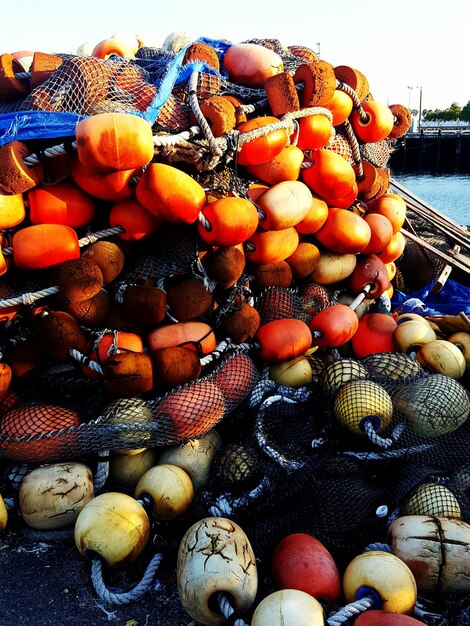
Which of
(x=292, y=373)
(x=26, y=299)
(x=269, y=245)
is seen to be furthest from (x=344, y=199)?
(x=26, y=299)

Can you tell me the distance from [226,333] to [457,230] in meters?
5.38

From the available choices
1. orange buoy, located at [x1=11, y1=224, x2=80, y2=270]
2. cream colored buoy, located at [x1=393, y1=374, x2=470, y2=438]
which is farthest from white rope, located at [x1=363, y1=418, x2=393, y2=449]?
orange buoy, located at [x1=11, y1=224, x2=80, y2=270]

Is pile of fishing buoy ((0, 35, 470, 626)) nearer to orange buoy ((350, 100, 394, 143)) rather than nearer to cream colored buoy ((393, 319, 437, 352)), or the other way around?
cream colored buoy ((393, 319, 437, 352))

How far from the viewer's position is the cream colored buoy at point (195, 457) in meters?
3.30

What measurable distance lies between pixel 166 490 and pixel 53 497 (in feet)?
2.00

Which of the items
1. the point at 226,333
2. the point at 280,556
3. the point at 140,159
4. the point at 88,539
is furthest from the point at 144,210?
the point at 280,556

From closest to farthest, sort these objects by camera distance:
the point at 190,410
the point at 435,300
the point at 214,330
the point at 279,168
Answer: the point at 190,410 < the point at 214,330 < the point at 279,168 < the point at 435,300

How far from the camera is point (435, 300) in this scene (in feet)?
21.3

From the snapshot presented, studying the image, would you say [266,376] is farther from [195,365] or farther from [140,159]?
[140,159]

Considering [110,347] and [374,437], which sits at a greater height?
[110,347]

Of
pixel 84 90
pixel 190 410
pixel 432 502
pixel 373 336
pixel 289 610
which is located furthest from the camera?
pixel 373 336

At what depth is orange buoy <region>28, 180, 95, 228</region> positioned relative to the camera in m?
3.68

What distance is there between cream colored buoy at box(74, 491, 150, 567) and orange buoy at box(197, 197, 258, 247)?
178cm

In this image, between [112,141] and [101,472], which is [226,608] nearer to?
[101,472]
